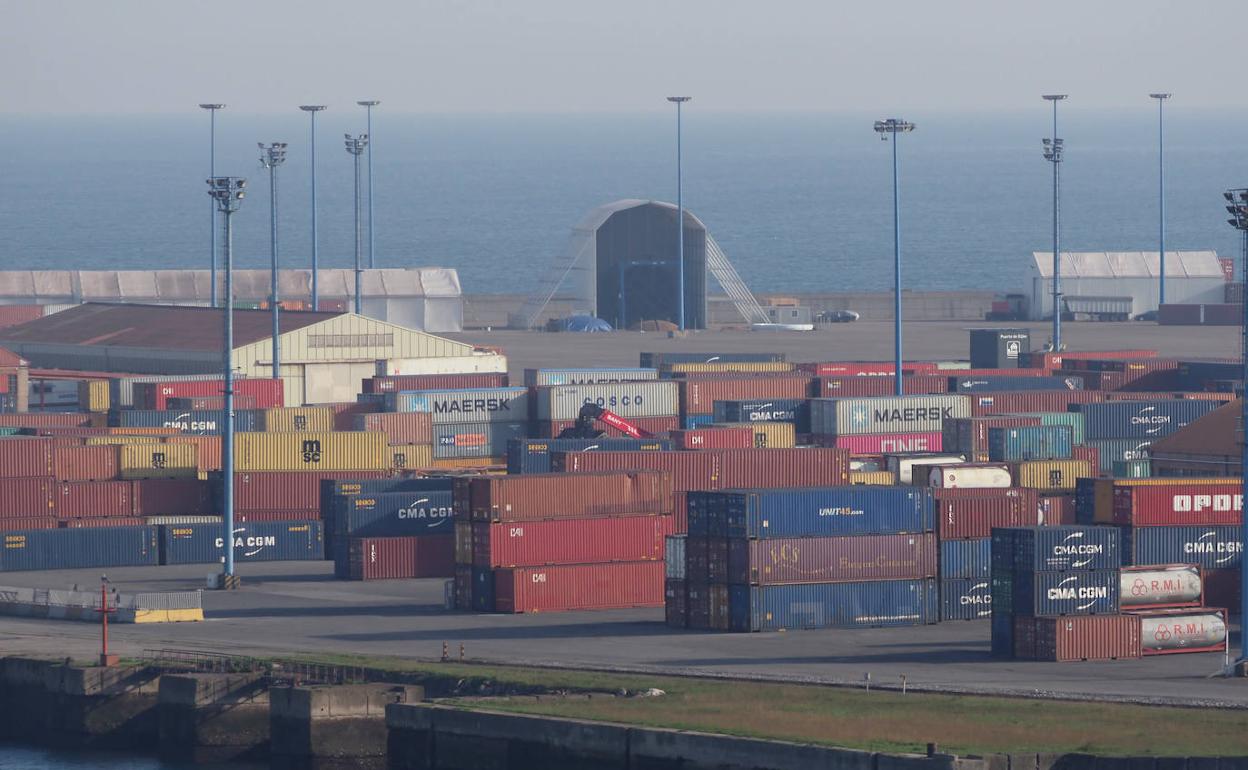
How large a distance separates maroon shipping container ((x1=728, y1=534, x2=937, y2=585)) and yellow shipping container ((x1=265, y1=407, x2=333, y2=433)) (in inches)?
1207

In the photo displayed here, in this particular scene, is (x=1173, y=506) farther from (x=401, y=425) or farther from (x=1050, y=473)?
(x=401, y=425)

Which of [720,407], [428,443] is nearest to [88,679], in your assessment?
[428,443]

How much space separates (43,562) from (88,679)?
17.3 meters

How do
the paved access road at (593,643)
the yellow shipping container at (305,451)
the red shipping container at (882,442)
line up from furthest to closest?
the red shipping container at (882,442) → the yellow shipping container at (305,451) → the paved access road at (593,643)

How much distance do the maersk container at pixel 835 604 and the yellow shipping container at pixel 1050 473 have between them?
32.9ft

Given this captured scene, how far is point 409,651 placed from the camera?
51.5 m

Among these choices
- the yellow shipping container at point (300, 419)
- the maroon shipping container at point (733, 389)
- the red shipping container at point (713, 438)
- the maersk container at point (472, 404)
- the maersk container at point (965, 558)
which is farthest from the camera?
the maroon shipping container at point (733, 389)

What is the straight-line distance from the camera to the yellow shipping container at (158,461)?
6875 cm

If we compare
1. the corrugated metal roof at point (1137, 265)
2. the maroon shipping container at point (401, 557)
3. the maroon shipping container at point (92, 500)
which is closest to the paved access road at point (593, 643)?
the maroon shipping container at point (401, 557)

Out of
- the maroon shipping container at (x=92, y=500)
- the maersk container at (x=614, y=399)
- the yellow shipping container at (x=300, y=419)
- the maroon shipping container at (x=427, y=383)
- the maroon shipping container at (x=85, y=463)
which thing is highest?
the maroon shipping container at (x=427, y=383)

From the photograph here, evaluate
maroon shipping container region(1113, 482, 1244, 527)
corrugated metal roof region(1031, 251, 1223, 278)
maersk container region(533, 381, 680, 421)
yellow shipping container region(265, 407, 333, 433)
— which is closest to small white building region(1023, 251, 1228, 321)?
corrugated metal roof region(1031, 251, 1223, 278)

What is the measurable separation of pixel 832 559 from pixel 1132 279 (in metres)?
112

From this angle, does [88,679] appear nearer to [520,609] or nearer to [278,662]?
[278,662]

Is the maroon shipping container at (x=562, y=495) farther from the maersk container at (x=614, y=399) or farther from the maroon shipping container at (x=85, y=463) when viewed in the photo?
the maersk container at (x=614, y=399)
